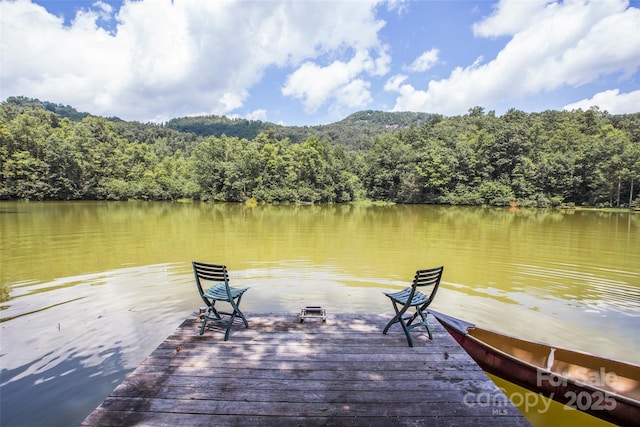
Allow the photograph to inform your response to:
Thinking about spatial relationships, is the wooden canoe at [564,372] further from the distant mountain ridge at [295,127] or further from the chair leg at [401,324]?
the distant mountain ridge at [295,127]

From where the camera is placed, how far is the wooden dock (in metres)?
2.57

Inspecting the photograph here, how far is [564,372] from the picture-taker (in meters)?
3.59

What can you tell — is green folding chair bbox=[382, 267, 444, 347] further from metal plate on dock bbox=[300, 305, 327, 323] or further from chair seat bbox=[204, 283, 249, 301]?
chair seat bbox=[204, 283, 249, 301]

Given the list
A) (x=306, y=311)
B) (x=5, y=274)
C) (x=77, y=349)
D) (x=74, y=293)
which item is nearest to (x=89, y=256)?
(x=5, y=274)

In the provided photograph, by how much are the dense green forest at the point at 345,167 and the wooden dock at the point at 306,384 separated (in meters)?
41.9

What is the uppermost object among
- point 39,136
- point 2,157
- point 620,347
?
point 39,136

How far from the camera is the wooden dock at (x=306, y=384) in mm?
2568

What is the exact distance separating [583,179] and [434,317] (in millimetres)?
48262

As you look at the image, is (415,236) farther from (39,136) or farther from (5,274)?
(39,136)

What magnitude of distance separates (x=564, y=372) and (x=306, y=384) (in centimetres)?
281

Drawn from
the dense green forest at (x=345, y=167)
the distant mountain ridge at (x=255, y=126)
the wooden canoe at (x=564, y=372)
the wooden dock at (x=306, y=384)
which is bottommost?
the wooden canoe at (x=564, y=372)

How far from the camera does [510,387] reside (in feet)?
12.6

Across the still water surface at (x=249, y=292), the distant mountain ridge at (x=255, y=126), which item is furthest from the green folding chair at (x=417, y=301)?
the distant mountain ridge at (x=255, y=126)

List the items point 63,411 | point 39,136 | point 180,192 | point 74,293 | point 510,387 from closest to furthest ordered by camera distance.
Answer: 1. point 63,411
2. point 510,387
3. point 74,293
4. point 39,136
5. point 180,192
